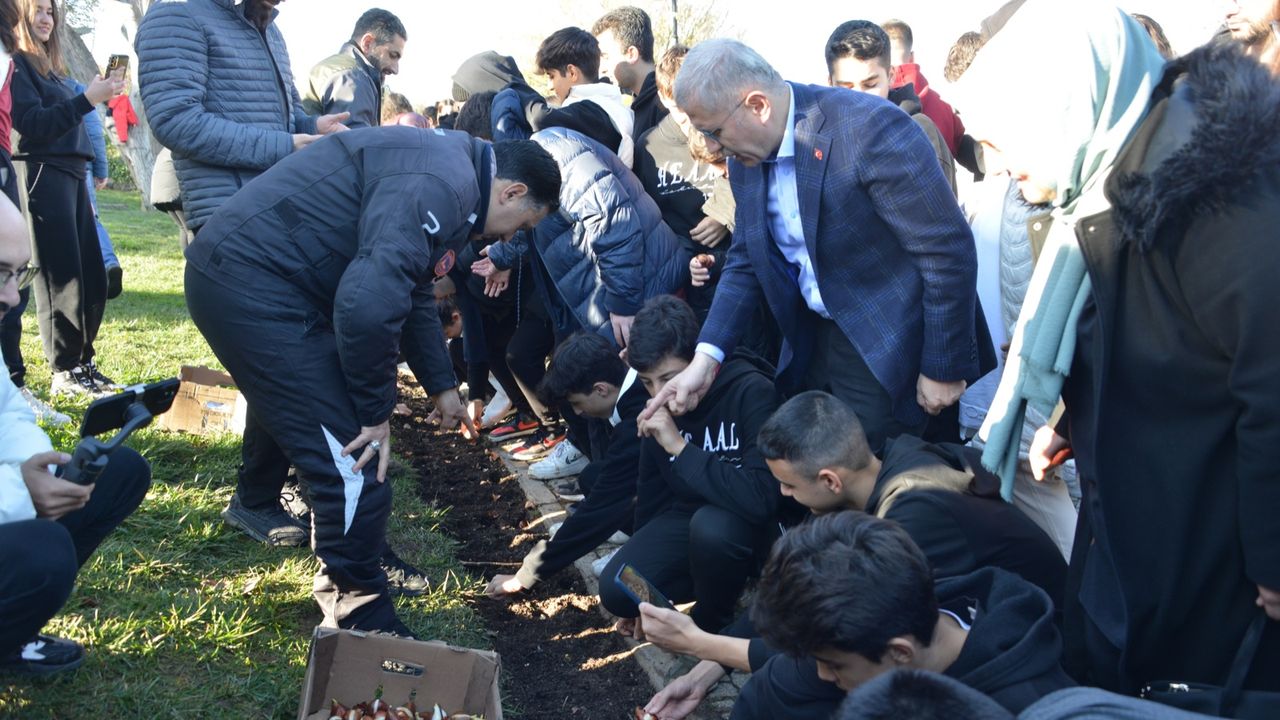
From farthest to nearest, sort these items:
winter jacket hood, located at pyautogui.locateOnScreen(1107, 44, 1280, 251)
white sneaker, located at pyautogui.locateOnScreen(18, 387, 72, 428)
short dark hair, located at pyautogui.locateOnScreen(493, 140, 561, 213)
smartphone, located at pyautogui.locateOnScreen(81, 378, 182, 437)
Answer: white sneaker, located at pyautogui.locateOnScreen(18, 387, 72, 428) → short dark hair, located at pyautogui.locateOnScreen(493, 140, 561, 213) → smartphone, located at pyautogui.locateOnScreen(81, 378, 182, 437) → winter jacket hood, located at pyautogui.locateOnScreen(1107, 44, 1280, 251)

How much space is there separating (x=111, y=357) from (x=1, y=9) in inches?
109

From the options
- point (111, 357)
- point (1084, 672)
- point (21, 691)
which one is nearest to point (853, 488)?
point (1084, 672)

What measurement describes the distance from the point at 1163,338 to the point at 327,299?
2.55 meters

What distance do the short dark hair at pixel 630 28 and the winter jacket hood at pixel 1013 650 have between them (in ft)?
13.0

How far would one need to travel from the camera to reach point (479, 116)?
5914 millimetres

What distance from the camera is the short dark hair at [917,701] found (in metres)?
1.44

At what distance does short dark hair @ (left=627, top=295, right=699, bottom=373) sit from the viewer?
3623 mm

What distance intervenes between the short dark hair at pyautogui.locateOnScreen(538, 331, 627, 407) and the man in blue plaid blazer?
67cm

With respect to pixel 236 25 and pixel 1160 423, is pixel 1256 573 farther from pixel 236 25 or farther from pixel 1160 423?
pixel 236 25

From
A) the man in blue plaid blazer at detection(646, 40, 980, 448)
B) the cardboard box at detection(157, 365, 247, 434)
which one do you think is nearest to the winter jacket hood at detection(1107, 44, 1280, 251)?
the man in blue plaid blazer at detection(646, 40, 980, 448)

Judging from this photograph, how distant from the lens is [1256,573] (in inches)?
69.6

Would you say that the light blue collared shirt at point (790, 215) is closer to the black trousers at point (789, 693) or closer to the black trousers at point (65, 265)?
the black trousers at point (789, 693)

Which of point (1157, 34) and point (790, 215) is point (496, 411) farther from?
point (1157, 34)

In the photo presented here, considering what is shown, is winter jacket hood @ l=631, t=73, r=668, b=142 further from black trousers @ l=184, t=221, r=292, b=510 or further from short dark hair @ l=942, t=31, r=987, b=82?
black trousers @ l=184, t=221, r=292, b=510
